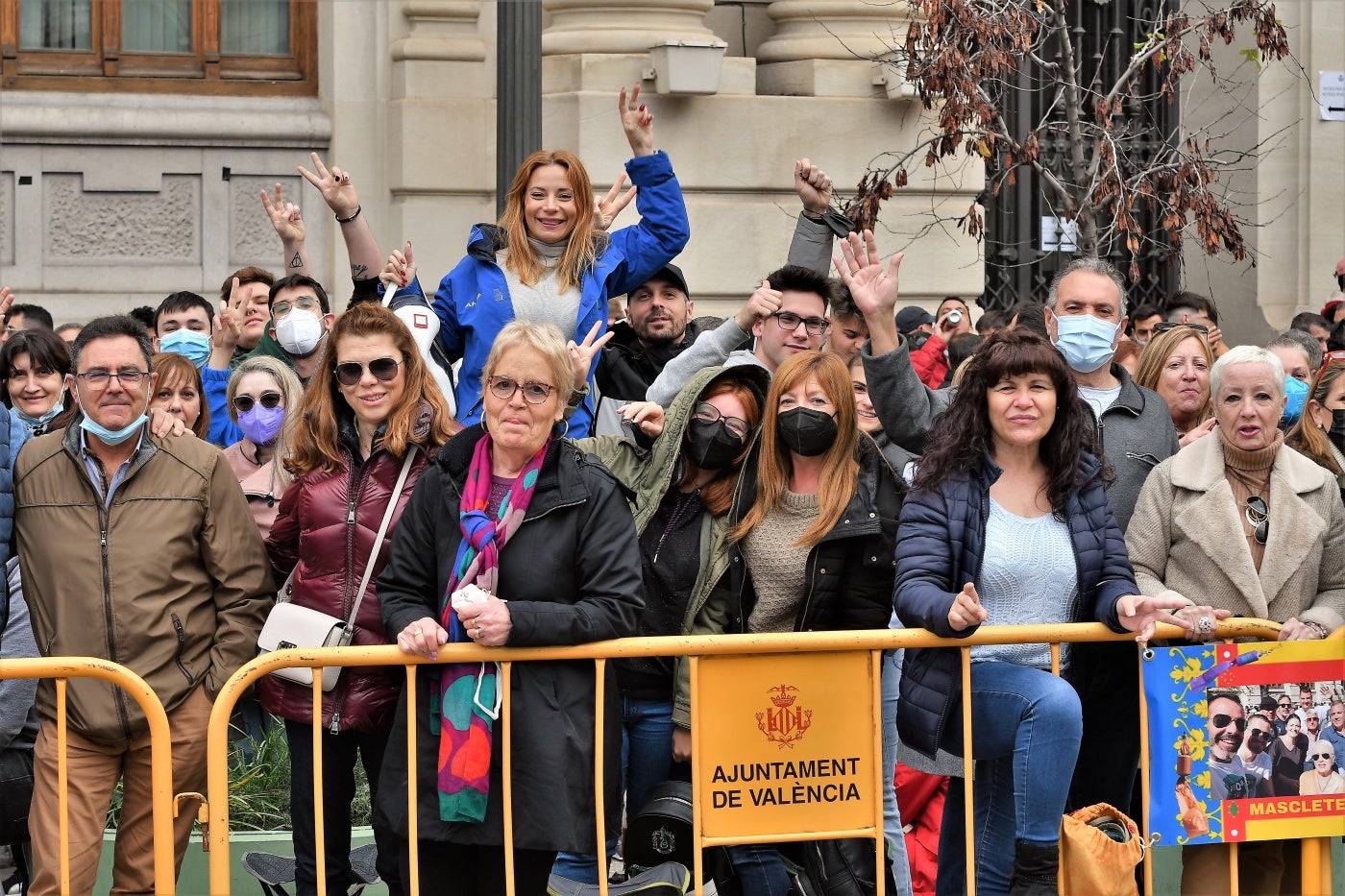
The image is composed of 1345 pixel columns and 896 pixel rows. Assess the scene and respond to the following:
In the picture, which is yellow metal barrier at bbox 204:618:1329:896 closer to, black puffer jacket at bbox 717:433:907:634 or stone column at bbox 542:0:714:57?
black puffer jacket at bbox 717:433:907:634

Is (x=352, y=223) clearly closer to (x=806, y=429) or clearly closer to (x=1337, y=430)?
(x=806, y=429)

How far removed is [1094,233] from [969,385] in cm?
550

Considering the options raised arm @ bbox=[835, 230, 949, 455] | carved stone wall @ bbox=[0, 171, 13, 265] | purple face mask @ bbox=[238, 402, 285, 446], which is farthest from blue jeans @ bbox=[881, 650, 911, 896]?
carved stone wall @ bbox=[0, 171, 13, 265]

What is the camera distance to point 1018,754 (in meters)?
4.96

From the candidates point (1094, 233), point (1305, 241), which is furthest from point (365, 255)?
point (1305, 241)

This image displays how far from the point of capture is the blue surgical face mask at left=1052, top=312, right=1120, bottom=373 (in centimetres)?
591

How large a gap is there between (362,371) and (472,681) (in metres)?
1.04

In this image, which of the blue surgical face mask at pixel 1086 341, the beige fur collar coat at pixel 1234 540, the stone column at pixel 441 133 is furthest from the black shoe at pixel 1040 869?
the stone column at pixel 441 133

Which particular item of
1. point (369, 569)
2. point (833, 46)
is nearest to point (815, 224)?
point (369, 569)

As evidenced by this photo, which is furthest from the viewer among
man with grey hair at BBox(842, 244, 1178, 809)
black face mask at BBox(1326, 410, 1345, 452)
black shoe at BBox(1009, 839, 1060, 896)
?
black face mask at BBox(1326, 410, 1345, 452)

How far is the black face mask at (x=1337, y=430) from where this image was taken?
20.5ft

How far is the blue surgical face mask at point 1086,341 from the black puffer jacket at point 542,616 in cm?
180

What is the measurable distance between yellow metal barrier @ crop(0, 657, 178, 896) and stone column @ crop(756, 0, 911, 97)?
7579 mm

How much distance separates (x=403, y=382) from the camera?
532 centimetres
